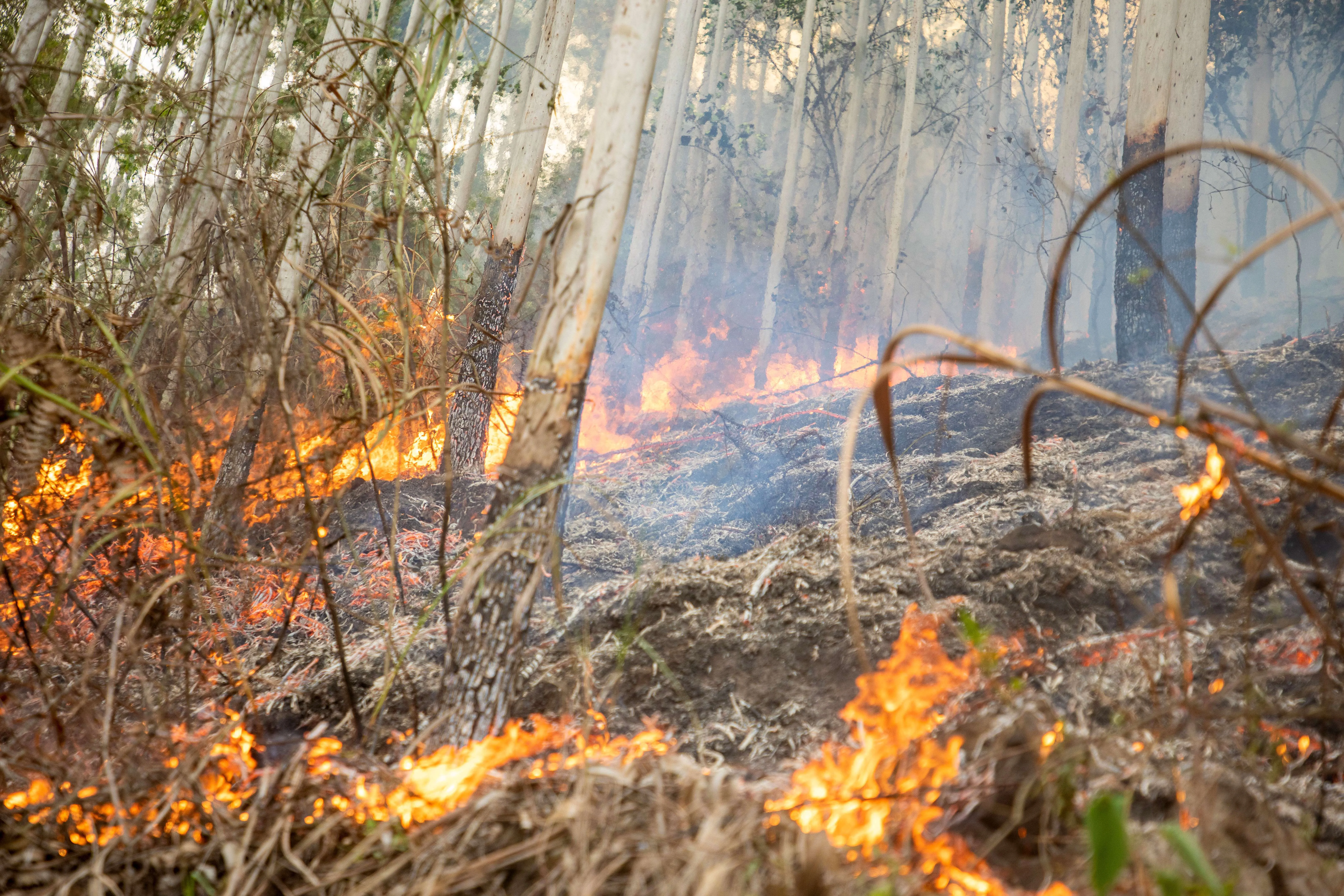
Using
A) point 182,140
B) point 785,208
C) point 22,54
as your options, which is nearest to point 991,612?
point 182,140

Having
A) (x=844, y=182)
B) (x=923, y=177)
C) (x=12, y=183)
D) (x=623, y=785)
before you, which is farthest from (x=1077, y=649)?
(x=923, y=177)

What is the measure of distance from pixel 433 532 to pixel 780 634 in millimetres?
3231

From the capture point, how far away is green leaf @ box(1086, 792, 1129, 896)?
3.76 ft

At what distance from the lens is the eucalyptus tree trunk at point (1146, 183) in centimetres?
609

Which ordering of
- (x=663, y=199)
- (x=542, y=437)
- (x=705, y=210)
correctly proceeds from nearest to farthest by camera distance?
(x=542, y=437) → (x=663, y=199) → (x=705, y=210)

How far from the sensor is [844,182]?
50.5ft

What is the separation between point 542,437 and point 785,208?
12.8 meters

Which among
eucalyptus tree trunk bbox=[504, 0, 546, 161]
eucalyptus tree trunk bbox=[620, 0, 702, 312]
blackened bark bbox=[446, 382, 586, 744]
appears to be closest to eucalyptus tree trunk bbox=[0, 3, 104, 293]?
blackened bark bbox=[446, 382, 586, 744]

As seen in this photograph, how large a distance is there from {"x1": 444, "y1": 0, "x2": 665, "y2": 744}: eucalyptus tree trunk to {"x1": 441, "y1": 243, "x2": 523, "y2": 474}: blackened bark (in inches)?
145

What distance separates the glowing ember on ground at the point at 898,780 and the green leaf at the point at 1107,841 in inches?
13.2

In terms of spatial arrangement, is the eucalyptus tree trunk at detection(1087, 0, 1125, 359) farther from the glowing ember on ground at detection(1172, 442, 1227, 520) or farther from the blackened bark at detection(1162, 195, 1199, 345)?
the glowing ember on ground at detection(1172, 442, 1227, 520)

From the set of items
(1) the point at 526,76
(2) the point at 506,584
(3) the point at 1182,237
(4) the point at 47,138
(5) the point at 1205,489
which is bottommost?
(2) the point at 506,584

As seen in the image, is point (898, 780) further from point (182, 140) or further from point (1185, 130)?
point (1185, 130)

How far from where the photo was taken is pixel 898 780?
1745 mm
